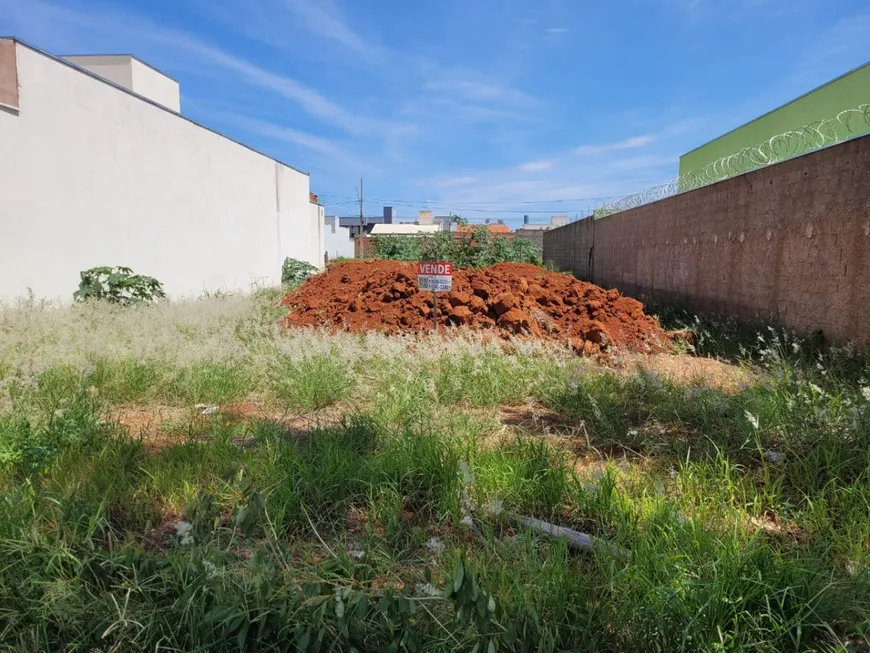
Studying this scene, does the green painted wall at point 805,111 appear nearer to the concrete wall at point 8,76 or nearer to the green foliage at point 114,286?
the green foliage at point 114,286

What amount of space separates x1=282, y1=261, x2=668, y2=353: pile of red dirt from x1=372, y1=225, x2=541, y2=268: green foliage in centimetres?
764

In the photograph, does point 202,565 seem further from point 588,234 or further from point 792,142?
point 588,234

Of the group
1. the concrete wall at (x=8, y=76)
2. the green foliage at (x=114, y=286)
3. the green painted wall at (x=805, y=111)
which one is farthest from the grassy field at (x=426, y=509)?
the green painted wall at (x=805, y=111)

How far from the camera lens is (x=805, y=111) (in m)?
12.6

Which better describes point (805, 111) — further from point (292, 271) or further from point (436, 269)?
point (292, 271)

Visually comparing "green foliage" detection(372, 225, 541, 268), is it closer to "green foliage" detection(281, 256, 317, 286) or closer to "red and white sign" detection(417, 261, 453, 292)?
"green foliage" detection(281, 256, 317, 286)

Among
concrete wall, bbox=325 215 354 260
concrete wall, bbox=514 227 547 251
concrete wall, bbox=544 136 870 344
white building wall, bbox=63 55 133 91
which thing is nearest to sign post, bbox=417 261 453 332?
concrete wall, bbox=544 136 870 344

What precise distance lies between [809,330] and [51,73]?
10465mm

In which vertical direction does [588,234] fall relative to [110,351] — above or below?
above

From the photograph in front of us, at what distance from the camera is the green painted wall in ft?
34.8

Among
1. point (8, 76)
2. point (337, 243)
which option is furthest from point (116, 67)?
point (337, 243)

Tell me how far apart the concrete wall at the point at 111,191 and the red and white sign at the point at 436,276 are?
18.1 feet

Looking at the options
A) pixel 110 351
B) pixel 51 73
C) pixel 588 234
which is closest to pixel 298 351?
pixel 110 351

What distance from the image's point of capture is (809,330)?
5629mm
